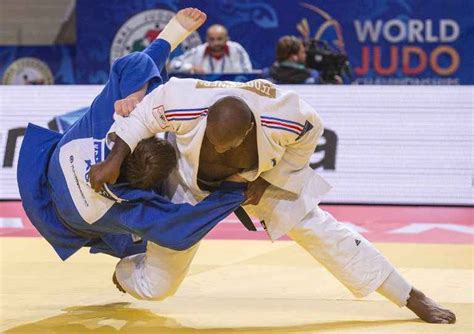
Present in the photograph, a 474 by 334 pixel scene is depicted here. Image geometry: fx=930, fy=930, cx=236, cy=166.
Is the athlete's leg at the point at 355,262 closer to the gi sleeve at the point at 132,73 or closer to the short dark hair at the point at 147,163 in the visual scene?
the short dark hair at the point at 147,163

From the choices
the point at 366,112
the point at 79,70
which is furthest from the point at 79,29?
the point at 366,112

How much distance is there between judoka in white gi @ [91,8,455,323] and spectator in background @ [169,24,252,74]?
22.4 feet

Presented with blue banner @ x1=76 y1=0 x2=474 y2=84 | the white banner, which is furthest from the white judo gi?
blue banner @ x1=76 y1=0 x2=474 y2=84

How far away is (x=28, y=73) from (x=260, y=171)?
11.0 m

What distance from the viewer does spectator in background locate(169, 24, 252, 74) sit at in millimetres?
11141

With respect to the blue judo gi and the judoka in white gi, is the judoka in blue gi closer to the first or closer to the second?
the blue judo gi

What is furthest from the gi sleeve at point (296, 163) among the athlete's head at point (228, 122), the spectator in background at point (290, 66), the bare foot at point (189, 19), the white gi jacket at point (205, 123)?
the spectator in background at point (290, 66)

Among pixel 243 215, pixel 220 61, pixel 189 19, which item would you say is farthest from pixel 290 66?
pixel 243 215

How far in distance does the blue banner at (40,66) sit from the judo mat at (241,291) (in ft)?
22.7

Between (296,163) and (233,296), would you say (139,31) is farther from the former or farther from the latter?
(296,163)

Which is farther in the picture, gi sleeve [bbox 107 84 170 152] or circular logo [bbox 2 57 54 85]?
circular logo [bbox 2 57 54 85]

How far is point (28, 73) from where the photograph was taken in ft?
47.4

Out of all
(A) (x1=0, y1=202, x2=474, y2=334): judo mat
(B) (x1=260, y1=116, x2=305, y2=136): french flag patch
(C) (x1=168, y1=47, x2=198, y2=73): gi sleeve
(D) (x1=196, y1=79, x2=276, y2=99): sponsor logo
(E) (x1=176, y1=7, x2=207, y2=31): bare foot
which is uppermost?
(E) (x1=176, y1=7, x2=207, y2=31): bare foot

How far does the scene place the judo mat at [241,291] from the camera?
4.29 m
